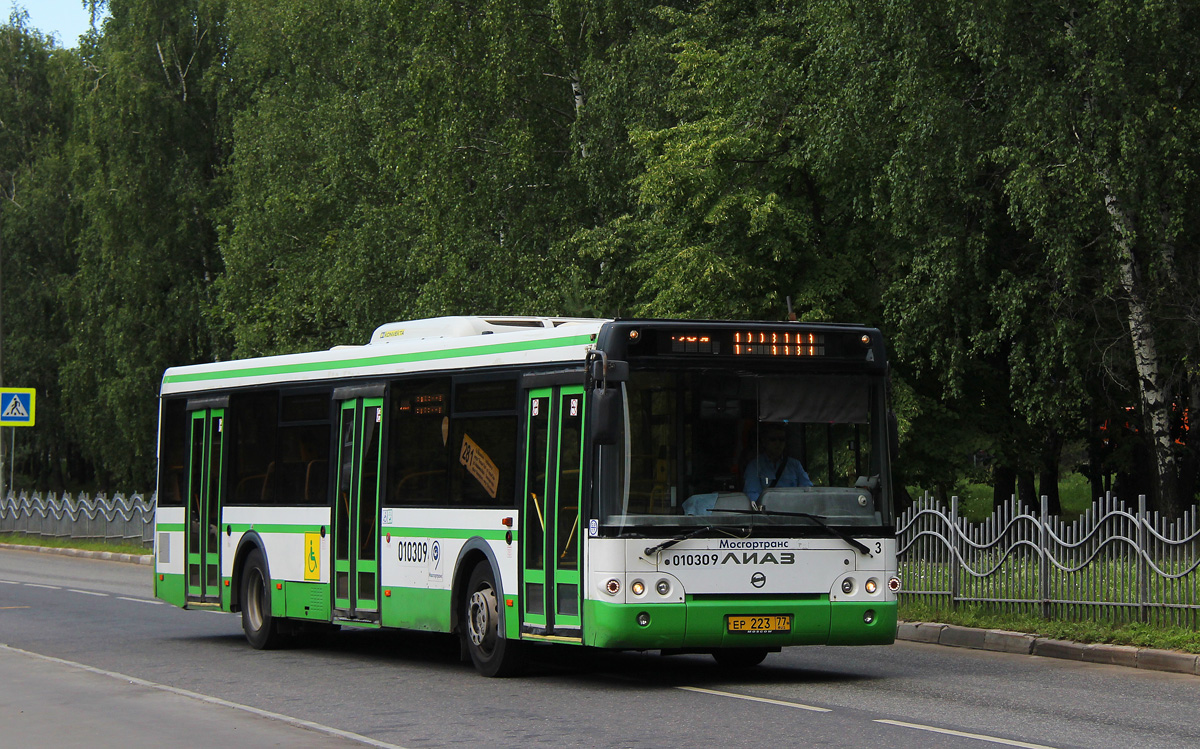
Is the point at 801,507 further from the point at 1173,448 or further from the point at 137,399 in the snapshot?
the point at 137,399

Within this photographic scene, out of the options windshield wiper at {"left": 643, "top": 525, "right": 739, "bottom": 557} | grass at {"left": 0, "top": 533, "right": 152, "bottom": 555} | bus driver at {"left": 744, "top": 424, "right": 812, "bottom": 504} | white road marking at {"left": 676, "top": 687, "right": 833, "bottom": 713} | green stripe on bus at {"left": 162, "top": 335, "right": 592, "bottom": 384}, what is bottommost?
white road marking at {"left": 676, "top": 687, "right": 833, "bottom": 713}

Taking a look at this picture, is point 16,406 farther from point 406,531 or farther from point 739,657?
point 739,657

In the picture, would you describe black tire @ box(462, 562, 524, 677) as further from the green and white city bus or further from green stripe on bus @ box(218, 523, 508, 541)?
green stripe on bus @ box(218, 523, 508, 541)

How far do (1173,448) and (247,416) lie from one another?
55.0 feet

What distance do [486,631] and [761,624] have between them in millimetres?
2400

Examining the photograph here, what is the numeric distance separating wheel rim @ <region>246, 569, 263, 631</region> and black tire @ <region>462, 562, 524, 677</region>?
3.84 meters

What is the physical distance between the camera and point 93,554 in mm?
38531

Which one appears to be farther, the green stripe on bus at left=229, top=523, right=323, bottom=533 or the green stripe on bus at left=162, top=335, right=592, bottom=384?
the green stripe on bus at left=229, top=523, right=323, bottom=533

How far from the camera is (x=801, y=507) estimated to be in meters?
12.4

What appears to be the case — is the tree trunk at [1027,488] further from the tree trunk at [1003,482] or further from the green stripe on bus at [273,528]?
the green stripe on bus at [273,528]

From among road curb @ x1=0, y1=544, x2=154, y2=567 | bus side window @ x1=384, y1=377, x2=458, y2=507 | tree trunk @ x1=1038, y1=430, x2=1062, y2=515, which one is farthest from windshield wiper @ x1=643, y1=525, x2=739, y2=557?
road curb @ x1=0, y1=544, x2=154, y2=567

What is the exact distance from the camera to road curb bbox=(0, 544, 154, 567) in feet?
119

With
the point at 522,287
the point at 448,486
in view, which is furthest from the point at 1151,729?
the point at 522,287

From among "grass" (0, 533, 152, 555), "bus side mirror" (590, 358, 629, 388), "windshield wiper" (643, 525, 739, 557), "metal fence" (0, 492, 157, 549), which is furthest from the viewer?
"metal fence" (0, 492, 157, 549)
